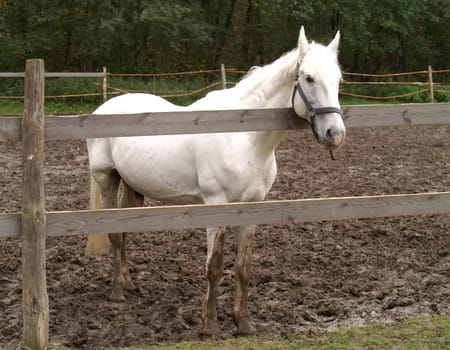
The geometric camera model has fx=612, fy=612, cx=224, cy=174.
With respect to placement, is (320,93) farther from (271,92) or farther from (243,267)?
(243,267)

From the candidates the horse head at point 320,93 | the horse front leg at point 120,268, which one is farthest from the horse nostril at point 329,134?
the horse front leg at point 120,268

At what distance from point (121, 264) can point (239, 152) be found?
69.6 inches

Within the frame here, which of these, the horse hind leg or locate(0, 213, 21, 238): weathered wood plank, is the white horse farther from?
locate(0, 213, 21, 238): weathered wood plank

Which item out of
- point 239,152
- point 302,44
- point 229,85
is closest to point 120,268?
point 239,152

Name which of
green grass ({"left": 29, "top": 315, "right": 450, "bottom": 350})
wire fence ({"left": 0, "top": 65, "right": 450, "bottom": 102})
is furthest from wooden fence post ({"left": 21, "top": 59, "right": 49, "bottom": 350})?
wire fence ({"left": 0, "top": 65, "right": 450, "bottom": 102})

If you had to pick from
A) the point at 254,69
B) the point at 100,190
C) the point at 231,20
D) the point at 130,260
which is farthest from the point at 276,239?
the point at 231,20

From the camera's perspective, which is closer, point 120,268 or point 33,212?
point 33,212

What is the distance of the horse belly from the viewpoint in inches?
188

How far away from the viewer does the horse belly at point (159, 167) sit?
15.7ft

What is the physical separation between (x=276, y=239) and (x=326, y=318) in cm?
195

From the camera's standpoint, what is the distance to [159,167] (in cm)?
495

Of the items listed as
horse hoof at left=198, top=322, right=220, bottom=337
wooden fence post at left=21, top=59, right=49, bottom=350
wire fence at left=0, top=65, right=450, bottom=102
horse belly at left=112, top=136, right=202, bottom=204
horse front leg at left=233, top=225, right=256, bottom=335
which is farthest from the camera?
wire fence at left=0, top=65, right=450, bottom=102

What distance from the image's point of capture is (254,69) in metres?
4.74

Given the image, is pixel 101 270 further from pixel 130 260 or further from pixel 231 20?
pixel 231 20
